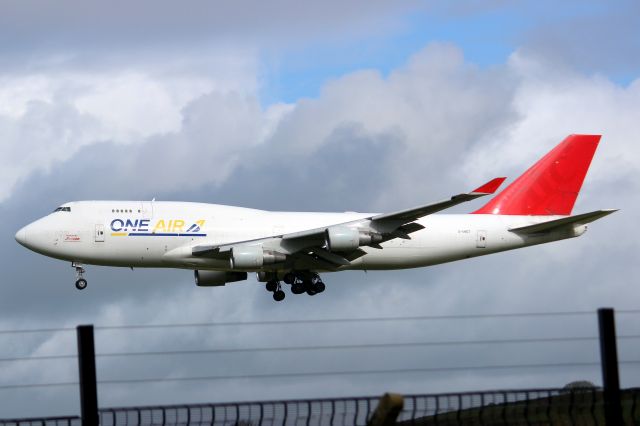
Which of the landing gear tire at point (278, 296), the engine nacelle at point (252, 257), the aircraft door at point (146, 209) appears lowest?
the landing gear tire at point (278, 296)

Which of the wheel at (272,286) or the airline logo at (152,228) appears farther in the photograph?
the wheel at (272,286)

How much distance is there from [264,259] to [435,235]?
26.9ft

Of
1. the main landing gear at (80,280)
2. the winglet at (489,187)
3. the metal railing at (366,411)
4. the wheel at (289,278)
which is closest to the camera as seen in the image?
the metal railing at (366,411)

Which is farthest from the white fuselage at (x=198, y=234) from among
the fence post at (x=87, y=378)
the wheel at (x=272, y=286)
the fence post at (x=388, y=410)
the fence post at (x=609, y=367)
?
the fence post at (x=388, y=410)

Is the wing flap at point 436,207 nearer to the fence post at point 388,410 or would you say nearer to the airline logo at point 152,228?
the airline logo at point 152,228

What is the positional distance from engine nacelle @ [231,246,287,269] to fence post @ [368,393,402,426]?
32.9m

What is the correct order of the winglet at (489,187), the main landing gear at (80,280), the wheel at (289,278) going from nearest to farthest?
the winglet at (489,187) < the main landing gear at (80,280) < the wheel at (289,278)

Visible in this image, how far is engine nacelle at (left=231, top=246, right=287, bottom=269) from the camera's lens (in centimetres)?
4500

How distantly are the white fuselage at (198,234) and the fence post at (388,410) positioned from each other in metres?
33.7

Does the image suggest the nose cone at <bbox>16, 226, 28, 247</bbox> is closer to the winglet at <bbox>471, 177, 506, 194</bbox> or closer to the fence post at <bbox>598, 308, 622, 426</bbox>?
the winglet at <bbox>471, 177, 506, 194</bbox>

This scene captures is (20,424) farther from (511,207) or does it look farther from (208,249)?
(511,207)

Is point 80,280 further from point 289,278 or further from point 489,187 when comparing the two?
point 489,187

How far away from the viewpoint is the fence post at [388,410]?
37.3ft

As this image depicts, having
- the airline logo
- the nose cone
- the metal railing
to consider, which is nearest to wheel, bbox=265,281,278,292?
the airline logo
